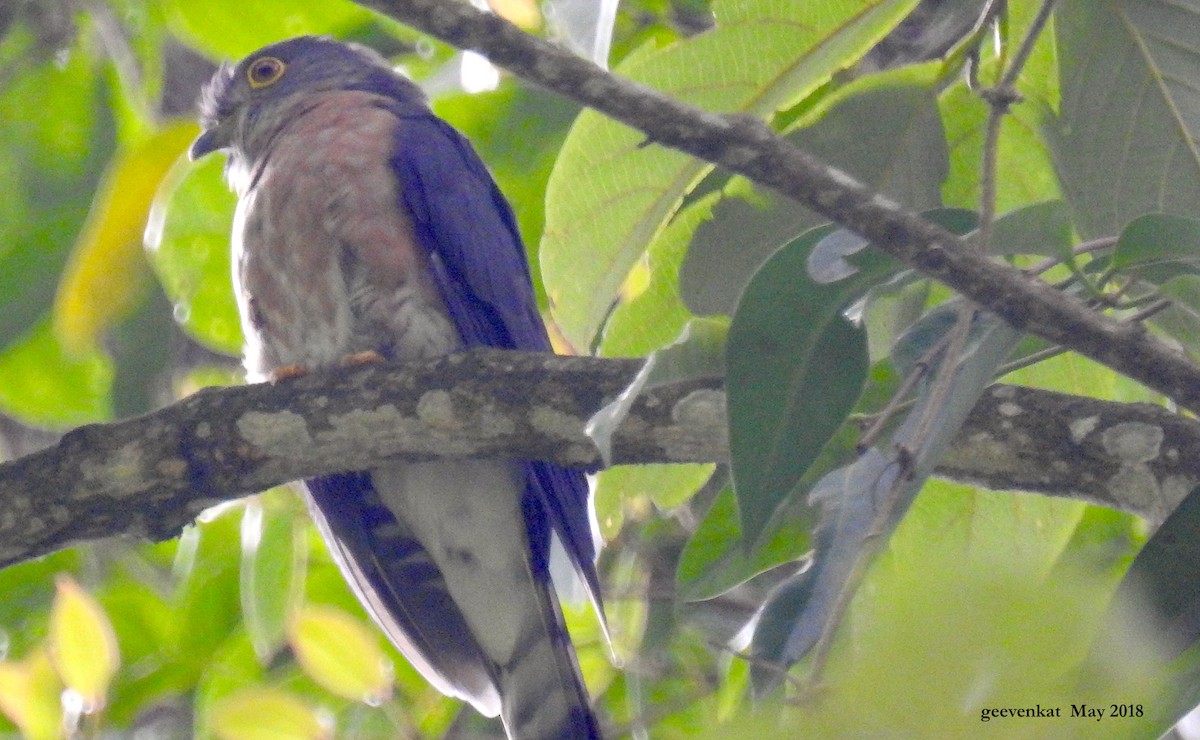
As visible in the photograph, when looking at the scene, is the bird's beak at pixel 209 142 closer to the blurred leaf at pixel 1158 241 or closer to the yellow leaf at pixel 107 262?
the yellow leaf at pixel 107 262

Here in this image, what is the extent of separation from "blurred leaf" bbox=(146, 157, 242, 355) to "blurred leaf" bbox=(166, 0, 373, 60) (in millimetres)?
487

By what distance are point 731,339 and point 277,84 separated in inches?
121

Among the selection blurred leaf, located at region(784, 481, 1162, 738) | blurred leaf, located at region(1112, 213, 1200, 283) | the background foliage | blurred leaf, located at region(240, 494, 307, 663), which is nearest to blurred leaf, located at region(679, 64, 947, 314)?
the background foliage

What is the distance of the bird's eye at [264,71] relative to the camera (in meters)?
4.62

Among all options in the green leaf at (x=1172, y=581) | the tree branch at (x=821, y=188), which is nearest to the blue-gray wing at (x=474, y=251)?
the tree branch at (x=821, y=188)

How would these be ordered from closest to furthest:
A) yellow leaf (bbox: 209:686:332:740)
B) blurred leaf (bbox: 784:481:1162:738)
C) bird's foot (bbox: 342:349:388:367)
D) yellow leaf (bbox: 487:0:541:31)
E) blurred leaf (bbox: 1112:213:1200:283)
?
blurred leaf (bbox: 784:481:1162:738) < blurred leaf (bbox: 1112:213:1200:283) < yellow leaf (bbox: 487:0:541:31) < bird's foot (bbox: 342:349:388:367) < yellow leaf (bbox: 209:686:332:740)

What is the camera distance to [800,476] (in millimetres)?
1932

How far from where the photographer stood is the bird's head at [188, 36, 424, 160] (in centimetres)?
440

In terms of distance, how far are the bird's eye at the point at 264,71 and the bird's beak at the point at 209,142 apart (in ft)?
0.83

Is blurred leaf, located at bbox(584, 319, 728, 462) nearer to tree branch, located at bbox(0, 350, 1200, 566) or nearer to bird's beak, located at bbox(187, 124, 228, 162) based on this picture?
tree branch, located at bbox(0, 350, 1200, 566)

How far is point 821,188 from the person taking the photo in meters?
2.07

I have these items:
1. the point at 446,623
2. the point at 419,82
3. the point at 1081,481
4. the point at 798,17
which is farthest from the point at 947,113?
the point at 446,623

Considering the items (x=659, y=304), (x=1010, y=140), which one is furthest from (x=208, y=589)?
(x=1010, y=140)

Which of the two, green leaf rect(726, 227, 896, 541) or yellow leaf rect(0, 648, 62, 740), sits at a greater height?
green leaf rect(726, 227, 896, 541)
